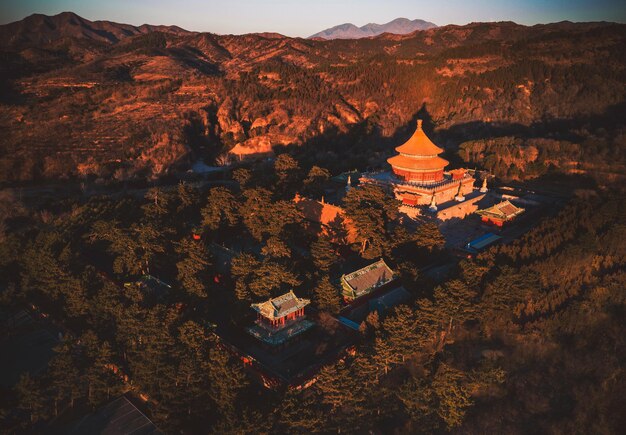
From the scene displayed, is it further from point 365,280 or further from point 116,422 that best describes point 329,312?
point 116,422

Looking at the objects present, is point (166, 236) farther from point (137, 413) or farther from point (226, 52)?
point (226, 52)

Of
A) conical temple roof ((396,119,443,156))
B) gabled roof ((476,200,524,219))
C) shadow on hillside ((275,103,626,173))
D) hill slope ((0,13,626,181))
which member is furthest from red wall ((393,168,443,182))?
shadow on hillside ((275,103,626,173))

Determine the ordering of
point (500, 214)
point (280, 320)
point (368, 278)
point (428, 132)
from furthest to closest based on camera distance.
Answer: point (428, 132), point (500, 214), point (368, 278), point (280, 320)

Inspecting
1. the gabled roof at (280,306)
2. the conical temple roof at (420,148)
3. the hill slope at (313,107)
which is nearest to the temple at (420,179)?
the conical temple roof at (420,148)

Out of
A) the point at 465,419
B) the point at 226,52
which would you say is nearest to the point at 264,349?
the point at 465,419

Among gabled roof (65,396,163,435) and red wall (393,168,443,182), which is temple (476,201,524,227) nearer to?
red wall (393,168,443,182)

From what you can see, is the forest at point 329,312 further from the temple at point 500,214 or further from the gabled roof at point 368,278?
the temple at point 500,214

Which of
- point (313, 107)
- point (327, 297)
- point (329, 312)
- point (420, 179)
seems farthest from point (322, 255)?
point (313, 107)
